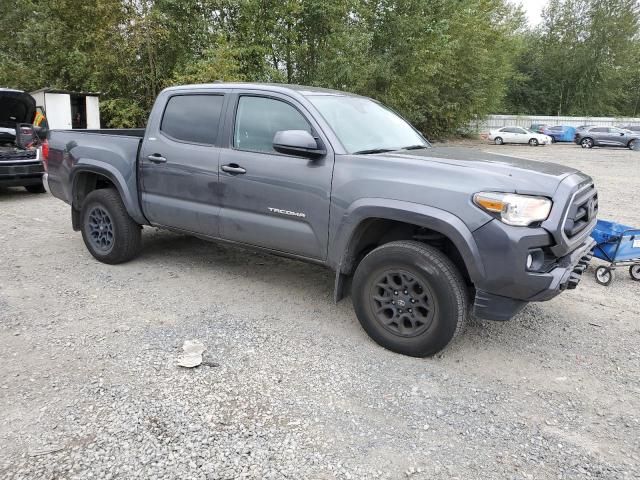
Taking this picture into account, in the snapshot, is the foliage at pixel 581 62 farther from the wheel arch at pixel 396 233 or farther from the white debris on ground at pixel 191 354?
the white debris on ground at pixel 191 354

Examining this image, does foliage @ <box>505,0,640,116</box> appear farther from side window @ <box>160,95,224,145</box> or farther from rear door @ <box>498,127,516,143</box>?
side window @ <box>160,95,224,145</box>

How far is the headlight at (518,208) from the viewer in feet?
10.0

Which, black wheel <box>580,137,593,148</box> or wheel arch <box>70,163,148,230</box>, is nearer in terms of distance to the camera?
wheel arch <box>70,163,148,230</box>

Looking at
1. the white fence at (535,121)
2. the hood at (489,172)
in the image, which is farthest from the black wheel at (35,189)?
the white fence at (535,121)

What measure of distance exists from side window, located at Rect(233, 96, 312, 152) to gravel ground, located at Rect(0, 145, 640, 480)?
1.38 m

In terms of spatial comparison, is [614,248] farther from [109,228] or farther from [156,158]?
[109,228]

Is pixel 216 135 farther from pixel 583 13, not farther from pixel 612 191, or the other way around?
pixel 583 13

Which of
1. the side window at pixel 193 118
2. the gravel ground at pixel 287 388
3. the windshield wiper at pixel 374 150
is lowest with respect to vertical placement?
the gravel ground at pixel 287 388

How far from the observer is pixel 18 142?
9102 mm

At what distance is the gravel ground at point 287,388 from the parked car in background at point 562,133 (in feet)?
117

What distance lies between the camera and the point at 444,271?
3.28 metres

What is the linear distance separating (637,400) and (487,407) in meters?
0.95

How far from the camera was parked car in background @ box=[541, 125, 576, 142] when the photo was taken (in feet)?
120

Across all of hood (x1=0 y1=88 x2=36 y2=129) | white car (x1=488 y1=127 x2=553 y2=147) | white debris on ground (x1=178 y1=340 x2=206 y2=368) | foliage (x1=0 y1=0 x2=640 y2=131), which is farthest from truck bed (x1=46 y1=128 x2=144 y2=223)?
white car (x1=488 y1=127 x2=553 y2=147)
